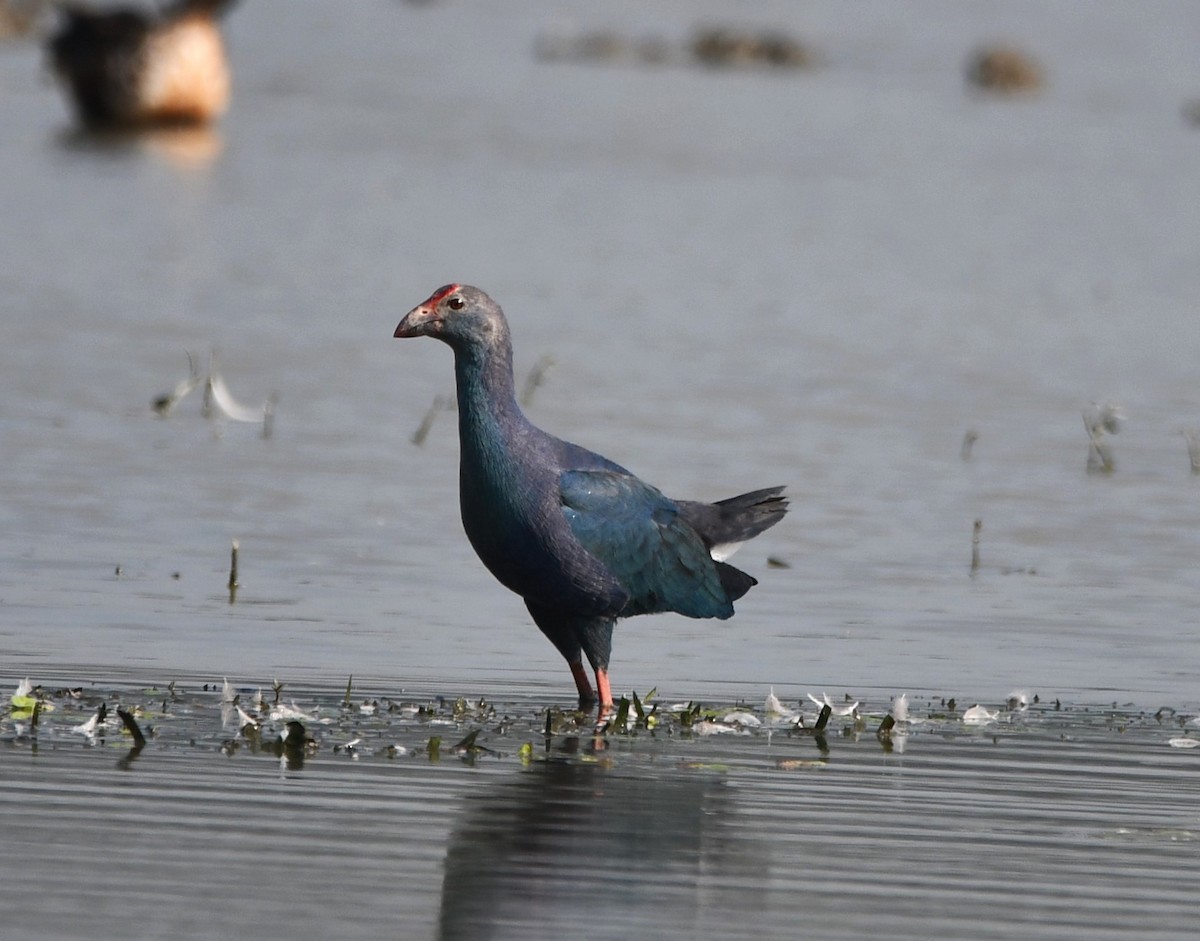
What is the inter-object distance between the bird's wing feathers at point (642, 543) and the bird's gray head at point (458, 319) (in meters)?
0.65

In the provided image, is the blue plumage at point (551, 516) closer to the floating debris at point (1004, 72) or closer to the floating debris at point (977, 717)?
the floating debris at point (977, 717)

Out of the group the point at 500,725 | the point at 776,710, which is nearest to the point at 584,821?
the point at 500,725

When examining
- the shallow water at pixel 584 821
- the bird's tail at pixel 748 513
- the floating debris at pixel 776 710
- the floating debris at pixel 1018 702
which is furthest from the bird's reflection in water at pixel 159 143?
the shallow water at pixel 584 821

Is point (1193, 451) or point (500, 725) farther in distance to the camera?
point (1193, 451)

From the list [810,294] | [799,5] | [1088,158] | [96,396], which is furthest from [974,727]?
[799,5]

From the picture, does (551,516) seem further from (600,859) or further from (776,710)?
(600,859)

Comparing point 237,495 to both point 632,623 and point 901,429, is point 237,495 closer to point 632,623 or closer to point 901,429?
point 632,623

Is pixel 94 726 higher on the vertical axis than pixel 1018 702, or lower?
lower

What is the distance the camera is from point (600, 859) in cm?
780

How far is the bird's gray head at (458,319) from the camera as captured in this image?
32.9ft

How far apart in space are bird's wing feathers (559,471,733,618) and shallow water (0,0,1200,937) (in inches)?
21.2

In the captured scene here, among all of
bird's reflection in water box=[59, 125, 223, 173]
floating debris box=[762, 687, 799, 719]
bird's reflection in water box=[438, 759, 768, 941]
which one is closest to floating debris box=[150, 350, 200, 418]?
floating debris box=[762, 687, 799, 719]

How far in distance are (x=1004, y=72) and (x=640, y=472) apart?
1273 inches

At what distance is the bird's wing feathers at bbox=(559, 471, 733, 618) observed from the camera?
10109mm
